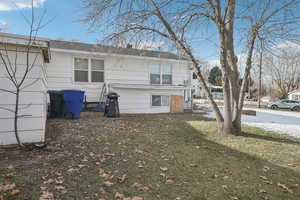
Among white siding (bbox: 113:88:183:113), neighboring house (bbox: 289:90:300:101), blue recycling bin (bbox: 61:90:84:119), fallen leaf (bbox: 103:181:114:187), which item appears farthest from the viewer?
neighboring house (bbox: 289:90:300:101)

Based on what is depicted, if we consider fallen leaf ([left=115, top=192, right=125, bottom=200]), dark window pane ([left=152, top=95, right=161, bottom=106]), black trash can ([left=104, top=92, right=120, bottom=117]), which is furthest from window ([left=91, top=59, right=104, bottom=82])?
fallen leaf ([left=115, top=192, right=125, bottom=200])

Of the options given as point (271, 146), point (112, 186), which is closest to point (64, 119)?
point (112, 186)

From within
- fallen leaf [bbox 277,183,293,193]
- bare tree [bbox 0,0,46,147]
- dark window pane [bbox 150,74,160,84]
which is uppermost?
dark window pane [bbox 150,74,160,84]

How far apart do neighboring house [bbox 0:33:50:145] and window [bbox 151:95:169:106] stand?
855 cm

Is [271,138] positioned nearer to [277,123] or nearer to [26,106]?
[277,123]

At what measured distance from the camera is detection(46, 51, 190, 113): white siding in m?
9.95

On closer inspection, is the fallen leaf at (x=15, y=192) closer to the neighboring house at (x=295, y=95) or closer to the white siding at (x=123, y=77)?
the white siding at (x=123, y=77)

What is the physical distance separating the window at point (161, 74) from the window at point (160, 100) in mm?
1050

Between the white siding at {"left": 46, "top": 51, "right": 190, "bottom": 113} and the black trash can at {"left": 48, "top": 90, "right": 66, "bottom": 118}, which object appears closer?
the black trash can at {"left": 48, "top": 90, "right": 66, "bottom": 118}

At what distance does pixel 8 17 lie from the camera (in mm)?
5102

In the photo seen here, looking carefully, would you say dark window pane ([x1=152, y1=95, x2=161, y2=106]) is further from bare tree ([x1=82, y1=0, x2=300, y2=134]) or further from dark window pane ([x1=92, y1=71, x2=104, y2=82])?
bare tree ([x1=82, y1=0, x2=300, y2=134])

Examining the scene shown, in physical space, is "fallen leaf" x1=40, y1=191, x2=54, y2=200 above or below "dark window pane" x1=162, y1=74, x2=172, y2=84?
below

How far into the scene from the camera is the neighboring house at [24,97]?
383 cm

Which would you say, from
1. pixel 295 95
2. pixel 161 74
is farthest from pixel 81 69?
pixel 295 95
